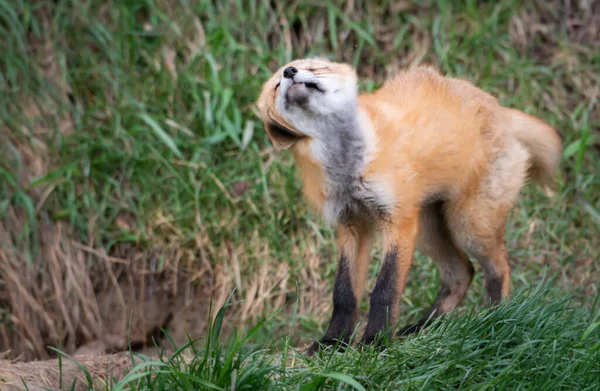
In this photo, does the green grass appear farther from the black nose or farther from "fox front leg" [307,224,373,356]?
the black nose

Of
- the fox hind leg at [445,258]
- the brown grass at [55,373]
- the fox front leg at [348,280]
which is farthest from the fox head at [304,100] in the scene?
the brown grass at [55,373]

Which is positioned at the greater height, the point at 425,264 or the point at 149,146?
Result: the point at 149,146

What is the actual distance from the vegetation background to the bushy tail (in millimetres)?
1095

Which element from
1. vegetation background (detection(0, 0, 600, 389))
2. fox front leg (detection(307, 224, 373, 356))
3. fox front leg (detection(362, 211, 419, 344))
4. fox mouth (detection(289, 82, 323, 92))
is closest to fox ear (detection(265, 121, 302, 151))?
fox mouth (detection(289, 82, 323, 92))

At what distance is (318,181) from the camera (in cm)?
468

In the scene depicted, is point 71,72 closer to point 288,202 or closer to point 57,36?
point 57,36

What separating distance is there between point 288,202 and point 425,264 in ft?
4.45

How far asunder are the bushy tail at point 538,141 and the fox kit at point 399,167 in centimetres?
1

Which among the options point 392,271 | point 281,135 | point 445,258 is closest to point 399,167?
point 392,271

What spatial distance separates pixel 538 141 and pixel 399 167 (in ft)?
4.66

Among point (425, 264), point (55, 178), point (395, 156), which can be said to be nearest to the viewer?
point (395, 156)

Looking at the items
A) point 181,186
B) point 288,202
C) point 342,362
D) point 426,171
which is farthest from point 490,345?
point 181,186

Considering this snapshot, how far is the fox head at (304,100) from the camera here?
4.41m

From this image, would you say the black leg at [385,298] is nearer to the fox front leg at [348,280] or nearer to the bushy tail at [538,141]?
the fox front leg at [348,280]
